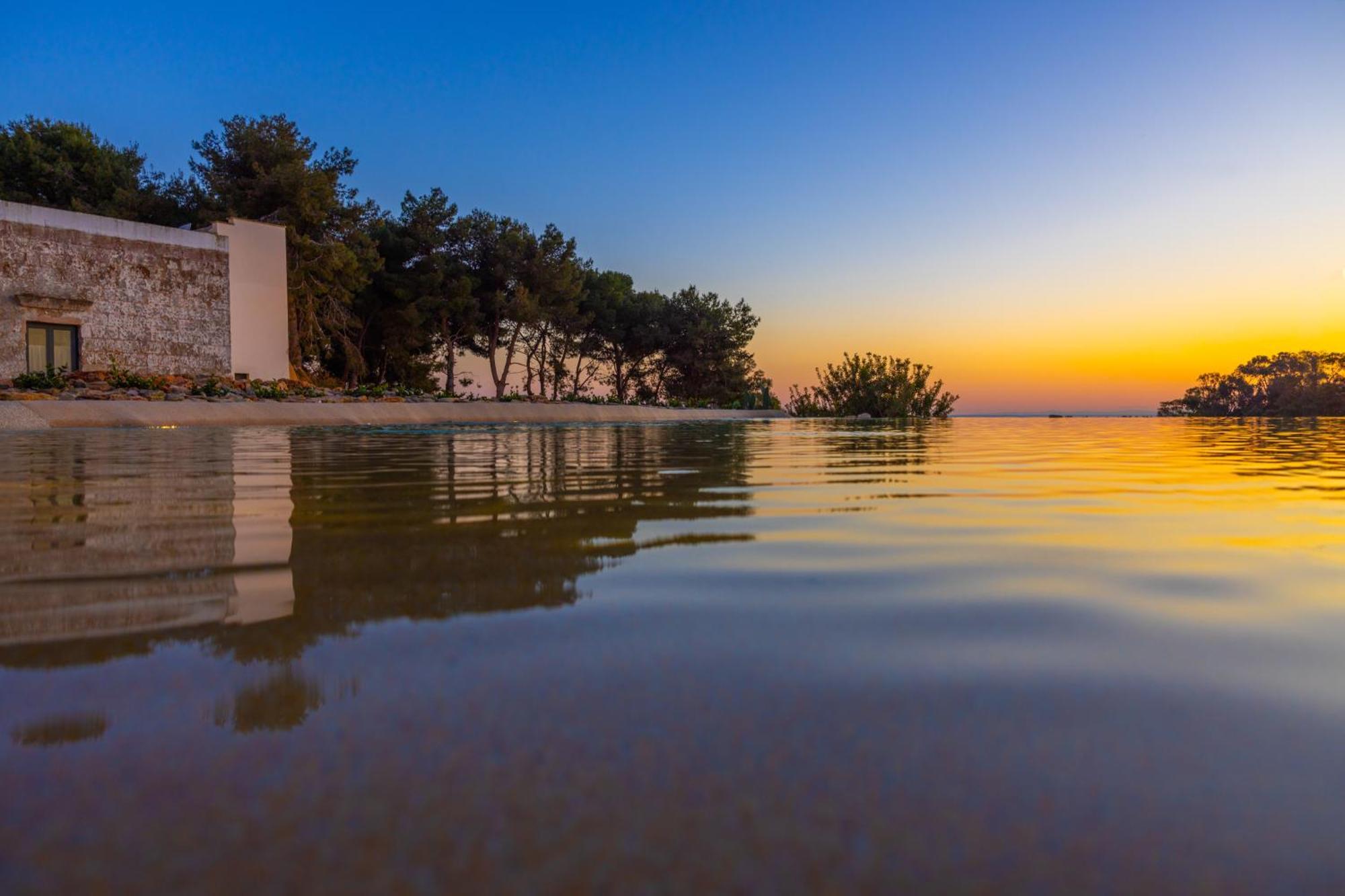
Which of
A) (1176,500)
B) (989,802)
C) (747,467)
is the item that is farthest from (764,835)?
(747,467)

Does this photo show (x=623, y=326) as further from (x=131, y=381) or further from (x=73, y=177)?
(x=131, y=381)

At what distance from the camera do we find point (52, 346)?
18.4 metres

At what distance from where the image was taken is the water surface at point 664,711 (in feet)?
1.51

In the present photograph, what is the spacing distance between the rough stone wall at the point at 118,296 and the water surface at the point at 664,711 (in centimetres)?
2138

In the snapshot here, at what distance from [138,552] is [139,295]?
22.4 metres

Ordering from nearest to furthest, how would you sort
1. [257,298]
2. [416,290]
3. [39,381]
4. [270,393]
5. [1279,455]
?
[1279,455]
[39,381]
[270,393]
[257,298]
[416,290]

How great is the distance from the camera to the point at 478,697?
70 cm

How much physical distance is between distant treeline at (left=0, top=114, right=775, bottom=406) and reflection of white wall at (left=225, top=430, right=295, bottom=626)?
2460cm

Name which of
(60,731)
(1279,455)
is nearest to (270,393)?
(1279,455)

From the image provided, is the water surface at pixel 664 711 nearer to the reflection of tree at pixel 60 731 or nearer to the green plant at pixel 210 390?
the reflection of tree at pixel 60 731

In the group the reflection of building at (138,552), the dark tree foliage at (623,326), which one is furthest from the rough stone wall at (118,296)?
the reflection of building at (138,552)

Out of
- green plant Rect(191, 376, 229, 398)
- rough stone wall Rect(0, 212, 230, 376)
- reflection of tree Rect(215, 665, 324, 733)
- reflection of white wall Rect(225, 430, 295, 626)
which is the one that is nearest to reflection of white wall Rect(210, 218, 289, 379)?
rough stone wall Rect(0, 212, 230, 376)

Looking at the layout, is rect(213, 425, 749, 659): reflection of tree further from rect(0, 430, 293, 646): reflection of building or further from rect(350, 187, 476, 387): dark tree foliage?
rect(350, 187, 476, 387): dark tree foliage

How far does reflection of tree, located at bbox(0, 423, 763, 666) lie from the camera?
1001 millimetres
